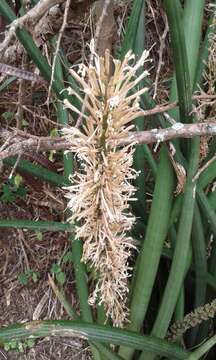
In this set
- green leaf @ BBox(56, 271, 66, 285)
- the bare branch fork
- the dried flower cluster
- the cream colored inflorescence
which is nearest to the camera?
the cream colored inflorescence

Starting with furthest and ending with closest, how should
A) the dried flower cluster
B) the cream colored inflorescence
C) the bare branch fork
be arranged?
the dried flower cluster, the bare branch fork, the cream colored inflorescence

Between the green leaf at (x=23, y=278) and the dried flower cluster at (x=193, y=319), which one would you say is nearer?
the dried flower cluster at (x=193, y=319)

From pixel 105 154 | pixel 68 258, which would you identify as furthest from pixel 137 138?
pixel 68 258

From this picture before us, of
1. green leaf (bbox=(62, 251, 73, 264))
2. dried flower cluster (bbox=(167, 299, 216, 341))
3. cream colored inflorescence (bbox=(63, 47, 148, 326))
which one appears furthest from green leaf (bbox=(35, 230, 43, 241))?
cream colored inflorescence (bbox=(63, 47, 148, 326))

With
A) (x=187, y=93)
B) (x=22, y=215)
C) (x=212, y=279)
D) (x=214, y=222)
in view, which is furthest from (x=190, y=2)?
(x=22, y=215)

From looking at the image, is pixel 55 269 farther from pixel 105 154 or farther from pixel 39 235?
pixel 105 154

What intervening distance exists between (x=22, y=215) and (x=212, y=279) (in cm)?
58

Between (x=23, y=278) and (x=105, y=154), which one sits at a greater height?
(x=105, y=154)

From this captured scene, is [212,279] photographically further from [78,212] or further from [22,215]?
[22,215]

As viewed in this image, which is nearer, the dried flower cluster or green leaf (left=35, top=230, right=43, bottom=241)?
the dried flower cluster

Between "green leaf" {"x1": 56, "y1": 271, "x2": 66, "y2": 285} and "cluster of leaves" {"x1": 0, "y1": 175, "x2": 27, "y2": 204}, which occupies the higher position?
"cluster of leaves" {"x1": 0, "y1": 175, "x2": 27, "y2": 204}

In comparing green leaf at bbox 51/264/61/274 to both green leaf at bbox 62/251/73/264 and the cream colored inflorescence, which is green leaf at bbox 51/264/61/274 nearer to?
green leaf at bbox 62/251/73/264

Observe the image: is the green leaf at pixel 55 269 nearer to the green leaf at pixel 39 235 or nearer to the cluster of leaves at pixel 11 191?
the green leaf at pixel 39 235

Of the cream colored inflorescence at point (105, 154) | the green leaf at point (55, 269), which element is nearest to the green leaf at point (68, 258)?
the green leaf at point (55, 269)
